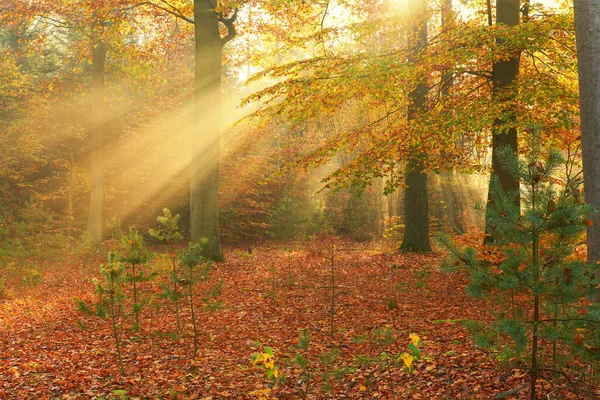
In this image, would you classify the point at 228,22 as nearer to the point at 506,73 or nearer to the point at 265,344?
the point at 506,73

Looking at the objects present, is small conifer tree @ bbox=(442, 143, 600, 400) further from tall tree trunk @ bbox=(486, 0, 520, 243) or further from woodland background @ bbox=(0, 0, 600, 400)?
tall tree trunk @ bbox=(486, 0, 520, 243)

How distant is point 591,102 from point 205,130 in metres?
8.85

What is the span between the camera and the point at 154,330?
22.0ft

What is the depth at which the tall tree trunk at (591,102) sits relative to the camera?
4.34m

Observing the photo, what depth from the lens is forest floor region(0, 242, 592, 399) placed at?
4.94 meters

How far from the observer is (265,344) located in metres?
6.54

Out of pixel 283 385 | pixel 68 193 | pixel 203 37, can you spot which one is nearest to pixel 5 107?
pixel 68 193

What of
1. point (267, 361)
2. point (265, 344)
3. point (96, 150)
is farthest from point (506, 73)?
point (96, 150)

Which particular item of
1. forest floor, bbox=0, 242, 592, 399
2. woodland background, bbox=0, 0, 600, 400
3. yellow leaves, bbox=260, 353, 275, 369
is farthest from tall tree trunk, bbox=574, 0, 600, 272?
yellow leaves, bbox=260, 353, 275, 369

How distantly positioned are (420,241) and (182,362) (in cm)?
844

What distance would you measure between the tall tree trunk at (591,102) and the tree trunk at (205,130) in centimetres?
855

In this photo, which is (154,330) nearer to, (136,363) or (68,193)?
(136,363)

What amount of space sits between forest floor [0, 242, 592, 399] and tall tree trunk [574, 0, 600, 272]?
1.47 m

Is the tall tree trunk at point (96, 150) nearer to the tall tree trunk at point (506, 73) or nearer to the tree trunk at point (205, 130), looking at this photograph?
the tree trunk at point (205, 130)
